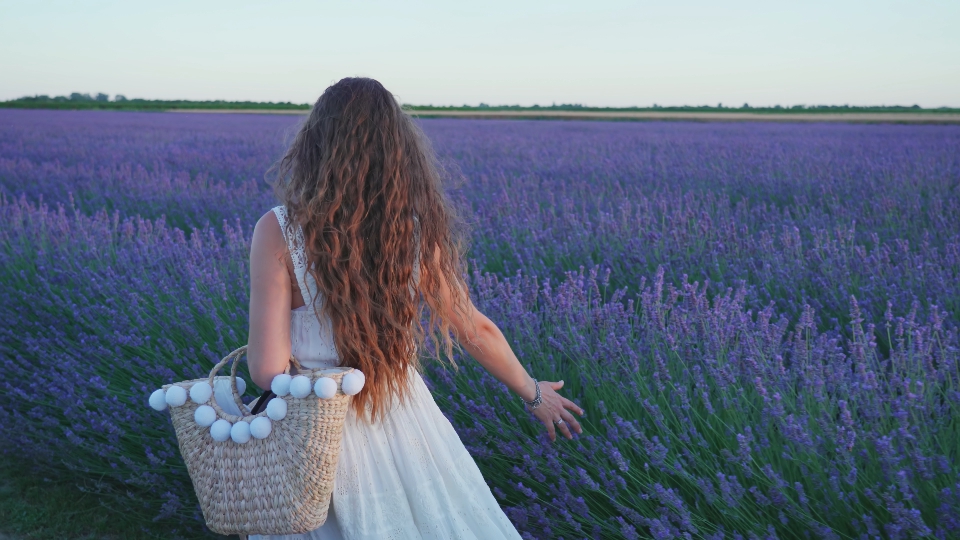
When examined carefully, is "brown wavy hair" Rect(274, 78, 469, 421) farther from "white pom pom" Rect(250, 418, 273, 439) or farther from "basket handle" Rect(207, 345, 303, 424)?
"white pom pom" Rect(250, 418, 273, 439)

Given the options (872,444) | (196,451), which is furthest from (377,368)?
(872,444)

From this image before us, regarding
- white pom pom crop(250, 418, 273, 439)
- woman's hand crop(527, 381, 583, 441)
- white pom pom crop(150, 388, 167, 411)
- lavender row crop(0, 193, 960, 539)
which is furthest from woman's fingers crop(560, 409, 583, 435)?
white pom pom crop(150, 388, 167, 411)

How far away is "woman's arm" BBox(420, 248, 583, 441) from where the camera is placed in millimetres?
1463

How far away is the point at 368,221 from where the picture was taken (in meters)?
1.34

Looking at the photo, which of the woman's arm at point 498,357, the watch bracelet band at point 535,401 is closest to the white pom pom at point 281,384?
the woman's arm at point 498,357

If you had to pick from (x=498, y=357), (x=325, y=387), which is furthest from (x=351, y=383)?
(x=498, y=357)

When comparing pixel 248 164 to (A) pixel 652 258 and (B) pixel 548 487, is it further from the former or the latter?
(B) pixel 548 487

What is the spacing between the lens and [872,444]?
154 centimetres

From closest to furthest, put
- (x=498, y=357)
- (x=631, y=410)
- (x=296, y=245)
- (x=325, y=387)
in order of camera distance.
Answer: (x=325, y=387), (x=296, y=245), (x=498, y=357), (x=631, y=410)

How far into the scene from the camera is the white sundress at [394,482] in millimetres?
1334

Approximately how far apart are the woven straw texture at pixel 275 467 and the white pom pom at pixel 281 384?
0.05 feet

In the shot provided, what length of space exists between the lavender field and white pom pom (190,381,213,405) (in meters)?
0.60

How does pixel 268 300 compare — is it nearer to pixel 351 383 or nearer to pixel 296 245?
pixel 296 245

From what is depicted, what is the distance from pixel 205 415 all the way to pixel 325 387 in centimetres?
21
